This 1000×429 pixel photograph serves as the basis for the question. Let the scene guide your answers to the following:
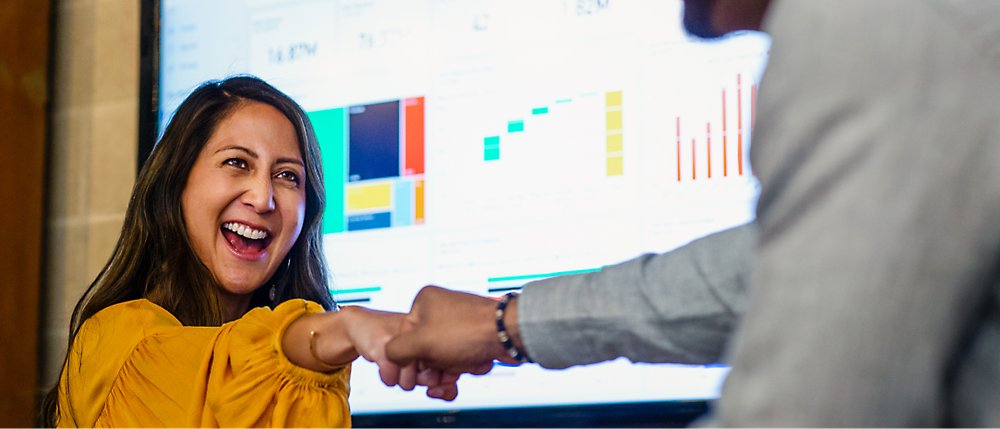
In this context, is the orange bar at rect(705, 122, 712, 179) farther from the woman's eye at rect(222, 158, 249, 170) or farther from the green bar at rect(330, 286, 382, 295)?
the woman's eye at rect(222, 158, 249, 170)

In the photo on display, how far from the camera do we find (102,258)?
2076mm

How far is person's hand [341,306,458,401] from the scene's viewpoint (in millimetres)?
1132

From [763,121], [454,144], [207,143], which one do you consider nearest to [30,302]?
[207,143]

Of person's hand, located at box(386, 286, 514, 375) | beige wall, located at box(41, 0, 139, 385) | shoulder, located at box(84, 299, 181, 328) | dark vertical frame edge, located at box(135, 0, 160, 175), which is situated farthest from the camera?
beige wall, located at box(41, 0, 139, 385)

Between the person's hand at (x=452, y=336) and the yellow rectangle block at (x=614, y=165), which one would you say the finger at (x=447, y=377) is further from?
the yellow rectangle block at (x=614, y=165)

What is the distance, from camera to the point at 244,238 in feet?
5.49

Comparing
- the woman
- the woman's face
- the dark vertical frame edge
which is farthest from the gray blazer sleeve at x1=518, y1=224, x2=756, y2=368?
the dark vertical frame edge

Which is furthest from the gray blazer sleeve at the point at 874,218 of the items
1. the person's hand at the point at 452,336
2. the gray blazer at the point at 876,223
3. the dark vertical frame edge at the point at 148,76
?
the dark vertical frame edge at the point at 148,76

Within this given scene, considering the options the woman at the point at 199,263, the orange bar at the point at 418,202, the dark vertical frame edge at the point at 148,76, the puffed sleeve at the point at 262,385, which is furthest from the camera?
the dark vertical frame edge at the point at 148,76

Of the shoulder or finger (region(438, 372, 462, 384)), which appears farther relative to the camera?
the shoulder

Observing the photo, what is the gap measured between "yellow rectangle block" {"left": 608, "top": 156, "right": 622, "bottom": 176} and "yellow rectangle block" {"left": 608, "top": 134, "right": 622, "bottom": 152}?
0.01 metres

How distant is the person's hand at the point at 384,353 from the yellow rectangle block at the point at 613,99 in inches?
23.1

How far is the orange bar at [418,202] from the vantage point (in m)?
1.77

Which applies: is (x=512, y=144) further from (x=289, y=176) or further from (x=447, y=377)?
(x=447, y=377)
